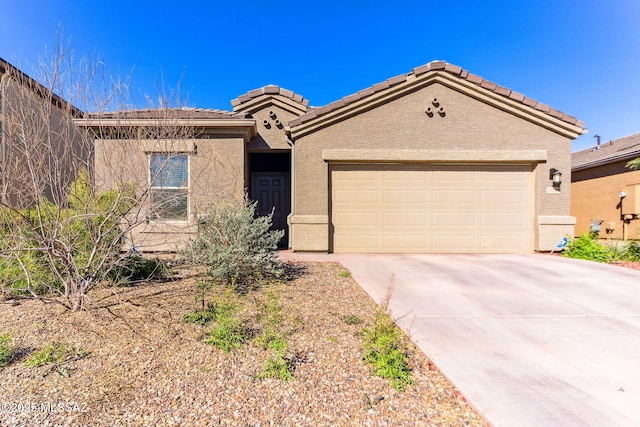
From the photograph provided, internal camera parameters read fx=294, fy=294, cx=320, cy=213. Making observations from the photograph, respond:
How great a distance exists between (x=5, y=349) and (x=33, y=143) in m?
2.06

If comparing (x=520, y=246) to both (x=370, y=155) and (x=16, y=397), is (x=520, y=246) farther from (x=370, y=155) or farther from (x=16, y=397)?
(x=16, y=397)

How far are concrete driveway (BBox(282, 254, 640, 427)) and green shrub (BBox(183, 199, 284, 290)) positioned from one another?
1.77 meters

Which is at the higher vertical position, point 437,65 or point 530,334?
point 437,65

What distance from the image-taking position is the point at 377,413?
2004 millimetres

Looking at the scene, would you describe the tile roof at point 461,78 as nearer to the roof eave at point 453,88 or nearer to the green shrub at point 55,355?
the roof eave at point 453,88

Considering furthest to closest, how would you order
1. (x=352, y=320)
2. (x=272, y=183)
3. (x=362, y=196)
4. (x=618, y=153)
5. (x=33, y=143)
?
(x=618, y=153)
(x=272, y=183)
(x=362, y=196)
(x=352, y=320)
(x=33, y=143)

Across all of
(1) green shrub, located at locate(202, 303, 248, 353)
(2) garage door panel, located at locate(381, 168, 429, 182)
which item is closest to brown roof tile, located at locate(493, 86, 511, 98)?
Result: (2) garage door panel, located at locate(381, 168, 429, 182)

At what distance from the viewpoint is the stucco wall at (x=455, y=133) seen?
316 inches

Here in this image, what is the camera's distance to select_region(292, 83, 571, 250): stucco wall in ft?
26.3

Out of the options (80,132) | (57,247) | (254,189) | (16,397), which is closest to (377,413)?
(16,397)

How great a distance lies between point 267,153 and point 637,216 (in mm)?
12983

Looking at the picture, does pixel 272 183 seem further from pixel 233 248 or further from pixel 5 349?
pixel 5 349

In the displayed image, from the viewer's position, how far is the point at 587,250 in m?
7.56

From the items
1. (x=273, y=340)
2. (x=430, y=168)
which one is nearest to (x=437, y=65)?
(x=430, y=168)
